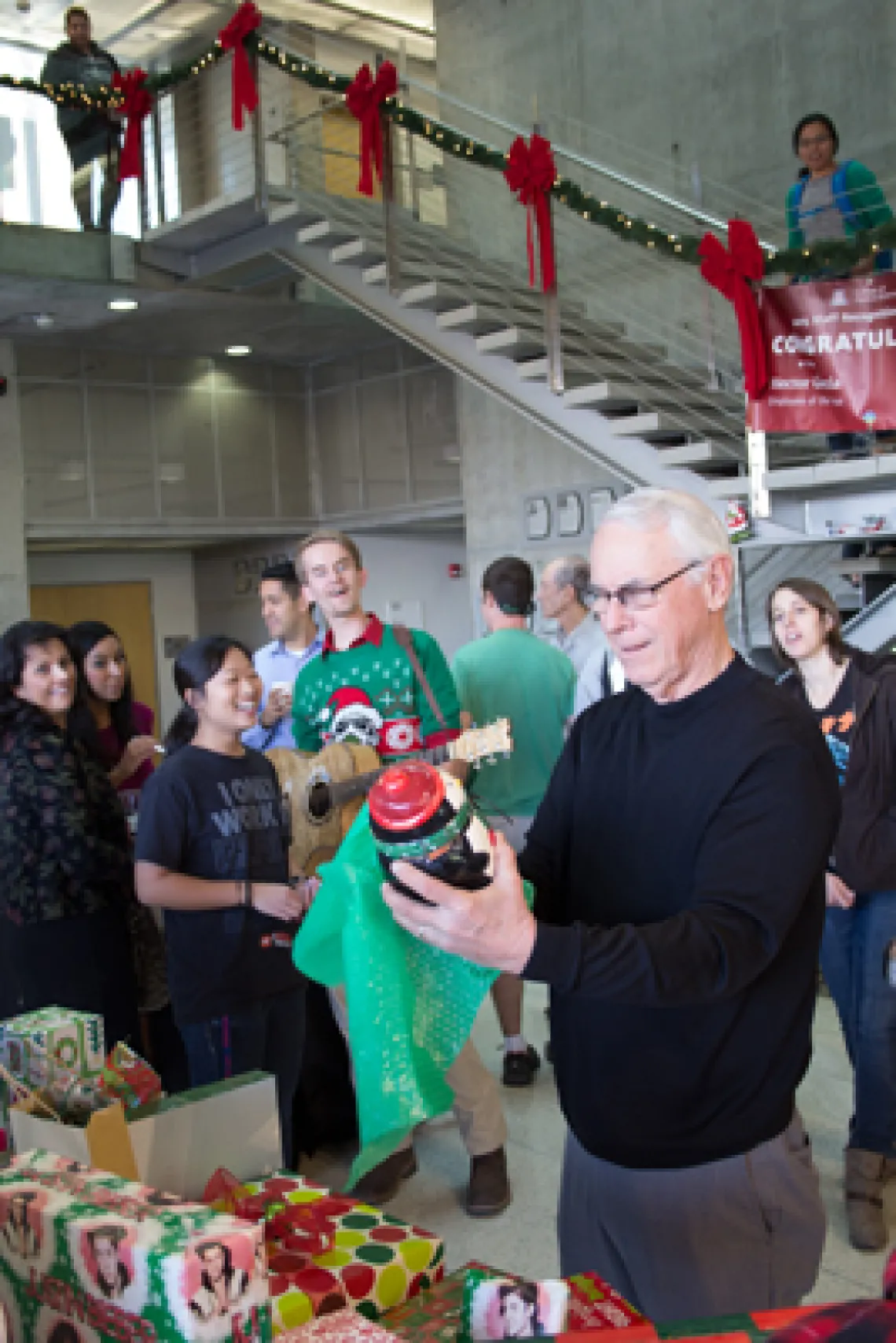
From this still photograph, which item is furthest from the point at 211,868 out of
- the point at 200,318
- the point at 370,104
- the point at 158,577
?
the point at 158,577

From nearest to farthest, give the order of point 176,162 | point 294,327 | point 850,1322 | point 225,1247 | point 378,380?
point 850,1322 → point 225,1247 → point 176,162 → point 294,327 → point 378,380

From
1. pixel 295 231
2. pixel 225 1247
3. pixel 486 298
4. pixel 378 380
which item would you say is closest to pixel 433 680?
pixel 225 1247

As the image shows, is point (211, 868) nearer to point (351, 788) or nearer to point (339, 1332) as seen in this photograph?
point (351, 788)

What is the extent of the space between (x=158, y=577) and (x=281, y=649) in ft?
30.8

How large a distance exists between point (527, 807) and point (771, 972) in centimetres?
286

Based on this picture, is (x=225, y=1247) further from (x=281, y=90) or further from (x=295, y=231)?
(x=281, y=90)

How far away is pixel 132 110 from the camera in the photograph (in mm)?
9148

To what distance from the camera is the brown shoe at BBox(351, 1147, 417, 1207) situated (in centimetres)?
366

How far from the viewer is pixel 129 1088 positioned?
1908 millimetres

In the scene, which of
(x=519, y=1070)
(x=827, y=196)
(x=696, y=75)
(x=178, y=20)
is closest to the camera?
(x=519, y=1070)

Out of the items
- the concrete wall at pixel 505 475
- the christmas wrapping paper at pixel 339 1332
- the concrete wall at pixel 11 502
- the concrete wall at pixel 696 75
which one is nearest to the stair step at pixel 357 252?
the concrete wall at pixel 696 75

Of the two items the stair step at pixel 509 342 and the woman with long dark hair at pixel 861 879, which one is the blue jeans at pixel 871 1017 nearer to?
the woman with long dark hair at pixel 861 879

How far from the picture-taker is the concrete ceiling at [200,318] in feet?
31.5

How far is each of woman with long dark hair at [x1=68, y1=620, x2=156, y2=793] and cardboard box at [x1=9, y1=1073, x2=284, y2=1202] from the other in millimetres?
2114
